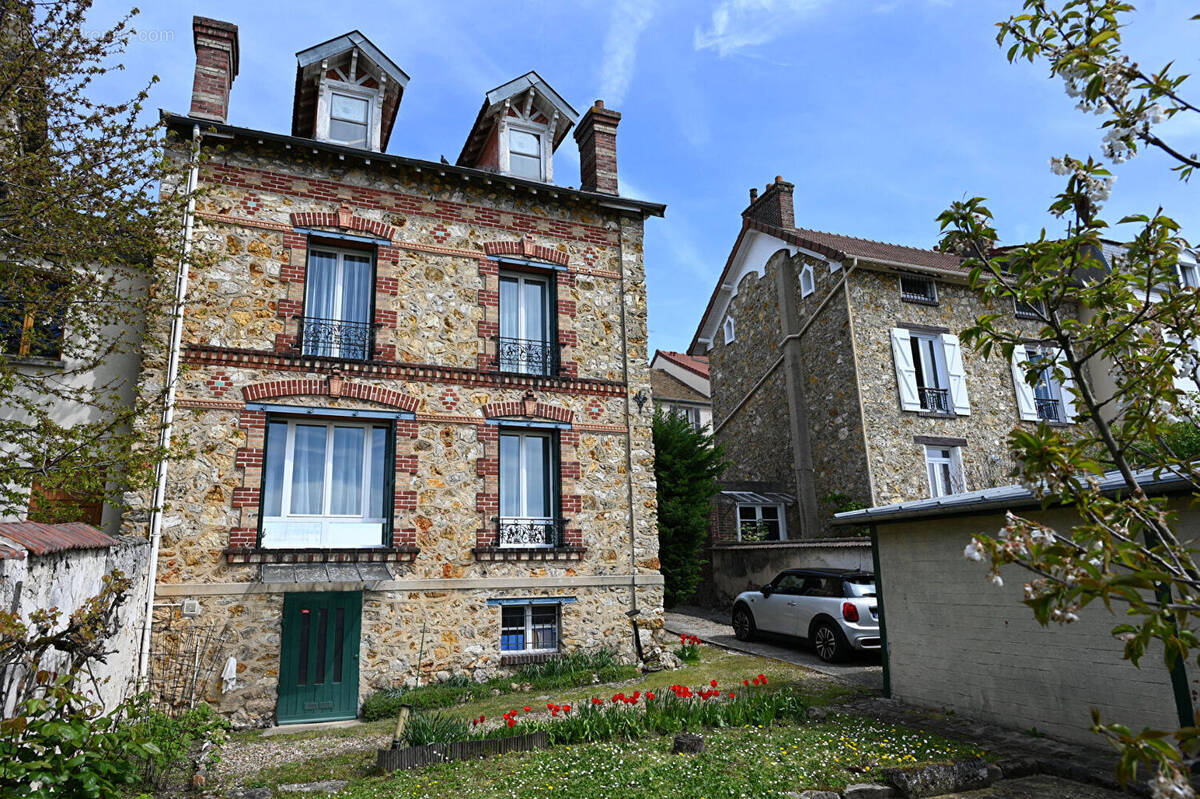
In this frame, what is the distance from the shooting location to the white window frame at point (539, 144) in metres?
12.9

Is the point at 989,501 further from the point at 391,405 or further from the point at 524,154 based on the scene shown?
the point at 524,154

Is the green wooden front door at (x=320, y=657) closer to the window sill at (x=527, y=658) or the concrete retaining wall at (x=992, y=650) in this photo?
the window sill at (x=527, y=658)

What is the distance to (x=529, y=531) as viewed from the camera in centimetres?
1133

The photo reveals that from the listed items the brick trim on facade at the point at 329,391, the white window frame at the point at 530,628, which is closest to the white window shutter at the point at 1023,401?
the white window frame at the point at 530,628

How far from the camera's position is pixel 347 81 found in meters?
Result: 12.1

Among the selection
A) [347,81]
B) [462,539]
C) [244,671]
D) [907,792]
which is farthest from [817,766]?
[347,81]

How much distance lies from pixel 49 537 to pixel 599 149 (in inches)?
417

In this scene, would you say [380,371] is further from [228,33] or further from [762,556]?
[762,556]

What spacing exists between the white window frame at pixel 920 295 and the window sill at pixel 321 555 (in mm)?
13444

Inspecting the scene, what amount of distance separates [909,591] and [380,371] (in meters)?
7.86

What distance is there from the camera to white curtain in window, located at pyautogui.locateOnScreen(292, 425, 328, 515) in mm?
10391

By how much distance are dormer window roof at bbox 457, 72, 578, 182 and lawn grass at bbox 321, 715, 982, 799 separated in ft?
31.5

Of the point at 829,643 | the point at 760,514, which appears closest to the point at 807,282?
the point at 760,514

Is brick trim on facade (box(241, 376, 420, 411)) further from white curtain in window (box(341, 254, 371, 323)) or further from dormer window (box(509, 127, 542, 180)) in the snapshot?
dormer window (box(509, 127, 542, 180))
